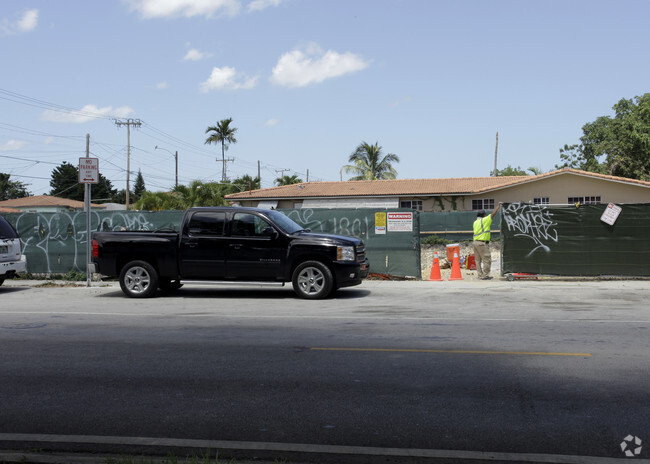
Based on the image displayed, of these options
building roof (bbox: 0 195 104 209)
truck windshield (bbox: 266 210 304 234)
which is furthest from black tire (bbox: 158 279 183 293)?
building roof (bbox: 0 195 104 209)

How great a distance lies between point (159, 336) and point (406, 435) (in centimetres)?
495

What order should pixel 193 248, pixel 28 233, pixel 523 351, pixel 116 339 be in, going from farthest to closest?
pixel 28 233
pixel 193 248
pixel 116 339
pixel 523 351

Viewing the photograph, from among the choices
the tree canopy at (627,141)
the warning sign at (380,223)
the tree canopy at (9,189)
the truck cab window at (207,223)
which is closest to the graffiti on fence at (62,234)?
the truck cab window at (207,223)

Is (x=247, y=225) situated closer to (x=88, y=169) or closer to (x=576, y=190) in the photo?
(x=88, y=169)

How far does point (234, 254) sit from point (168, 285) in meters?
2.16

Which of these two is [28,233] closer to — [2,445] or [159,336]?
[159,336]

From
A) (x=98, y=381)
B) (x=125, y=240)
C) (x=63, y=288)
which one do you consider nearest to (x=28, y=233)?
(x=63, y=288)

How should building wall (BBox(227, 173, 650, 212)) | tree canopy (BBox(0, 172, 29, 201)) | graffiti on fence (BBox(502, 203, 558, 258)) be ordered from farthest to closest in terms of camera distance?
tree canopy (BBox(0, 172, 29, 201)) → building wall (BBox(227, 173, 650, 212)) → graffiti on fence (BBox(502, 203, 558, 258))

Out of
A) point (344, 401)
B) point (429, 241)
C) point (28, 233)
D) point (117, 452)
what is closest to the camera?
point (117, 452)

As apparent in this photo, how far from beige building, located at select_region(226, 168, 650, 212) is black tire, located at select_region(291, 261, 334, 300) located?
23355mm

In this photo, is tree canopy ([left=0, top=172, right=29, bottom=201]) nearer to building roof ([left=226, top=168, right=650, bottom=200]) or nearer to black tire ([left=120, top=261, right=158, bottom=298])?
building roof ([left=226, top=168, right=650, bottom=200])

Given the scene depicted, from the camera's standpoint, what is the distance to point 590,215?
16.1 meters

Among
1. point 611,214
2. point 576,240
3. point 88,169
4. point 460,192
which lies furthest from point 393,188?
point 88,169

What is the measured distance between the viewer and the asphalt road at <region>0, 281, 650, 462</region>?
450cm
